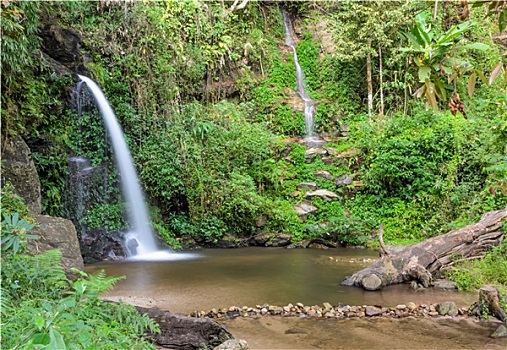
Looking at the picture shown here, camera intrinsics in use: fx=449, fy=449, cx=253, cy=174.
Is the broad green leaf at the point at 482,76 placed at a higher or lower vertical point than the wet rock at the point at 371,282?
higher

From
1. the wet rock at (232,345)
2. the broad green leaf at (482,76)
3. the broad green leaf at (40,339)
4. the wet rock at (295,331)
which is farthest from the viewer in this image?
the wet rock at (295,331)

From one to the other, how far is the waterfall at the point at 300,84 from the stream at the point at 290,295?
5.65 meters

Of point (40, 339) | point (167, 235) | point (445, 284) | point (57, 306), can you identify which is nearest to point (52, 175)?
point (167, 235)

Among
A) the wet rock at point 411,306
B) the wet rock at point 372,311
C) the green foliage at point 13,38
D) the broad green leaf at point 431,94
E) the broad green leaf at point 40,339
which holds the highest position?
the green foliage at point 13,38

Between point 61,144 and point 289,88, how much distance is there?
→ 27.6 feet

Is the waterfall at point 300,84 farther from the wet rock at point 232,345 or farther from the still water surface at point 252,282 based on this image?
the wet rock at point 232,345

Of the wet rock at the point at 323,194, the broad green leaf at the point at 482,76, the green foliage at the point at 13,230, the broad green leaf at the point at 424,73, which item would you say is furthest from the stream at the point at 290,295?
the broad green leaf at the point at 482,76

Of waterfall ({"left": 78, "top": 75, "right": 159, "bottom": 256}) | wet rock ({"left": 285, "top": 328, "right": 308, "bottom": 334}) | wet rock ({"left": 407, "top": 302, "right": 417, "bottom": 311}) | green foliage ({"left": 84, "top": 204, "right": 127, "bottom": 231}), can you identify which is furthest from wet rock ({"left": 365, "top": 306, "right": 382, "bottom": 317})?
green foliage ({"left": 84, "top": 204, "right": 127, "bottom": 231})

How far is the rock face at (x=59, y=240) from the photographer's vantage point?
5402mm

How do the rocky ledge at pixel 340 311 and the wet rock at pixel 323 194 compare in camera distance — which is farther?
the wet rock at pixel 323 194

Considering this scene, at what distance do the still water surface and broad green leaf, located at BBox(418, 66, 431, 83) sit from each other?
165 inches

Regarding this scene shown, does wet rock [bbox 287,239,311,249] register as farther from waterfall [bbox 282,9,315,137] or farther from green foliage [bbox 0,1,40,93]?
green foliage [bbox 0,1,40,93]

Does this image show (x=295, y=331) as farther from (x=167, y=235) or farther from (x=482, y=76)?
(x=167, y=235)

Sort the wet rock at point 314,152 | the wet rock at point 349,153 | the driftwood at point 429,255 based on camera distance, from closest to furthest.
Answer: the driftwood at point 429,255 < the wet rock at point 349,153 < the wet rock at point 314,152
